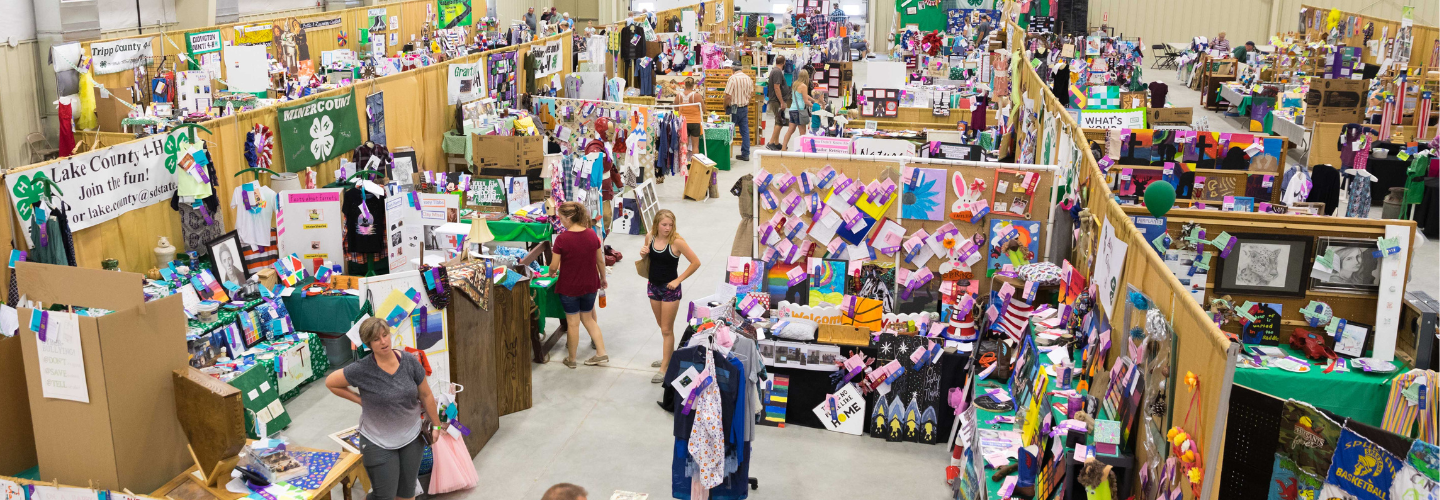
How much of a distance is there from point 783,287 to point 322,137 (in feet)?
14.4

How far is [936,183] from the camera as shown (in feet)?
22.7

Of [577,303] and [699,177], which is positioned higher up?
[699,177]

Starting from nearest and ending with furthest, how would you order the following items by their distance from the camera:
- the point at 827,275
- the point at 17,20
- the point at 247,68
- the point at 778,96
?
the point at 827,275 < the point at 247,68 < the point at 17,20 < the point at 778,96

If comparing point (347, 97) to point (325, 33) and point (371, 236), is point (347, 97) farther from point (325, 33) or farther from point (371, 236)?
point (325, 33)

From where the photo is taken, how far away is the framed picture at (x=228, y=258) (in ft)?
23.5

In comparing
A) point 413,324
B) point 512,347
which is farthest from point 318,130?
point 413,324

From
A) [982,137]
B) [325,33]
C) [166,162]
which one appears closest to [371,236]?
[166,162]

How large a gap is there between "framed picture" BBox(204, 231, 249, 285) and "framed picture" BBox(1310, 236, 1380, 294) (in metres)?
6.68

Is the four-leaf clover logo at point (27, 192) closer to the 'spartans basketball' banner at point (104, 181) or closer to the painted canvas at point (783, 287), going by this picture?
the 'spartans basketball' banner at point (104, 181)

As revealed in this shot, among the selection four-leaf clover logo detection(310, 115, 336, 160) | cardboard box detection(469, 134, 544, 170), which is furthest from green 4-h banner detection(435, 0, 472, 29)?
four-leaf clover logo detection(310, 115, 336, 160)

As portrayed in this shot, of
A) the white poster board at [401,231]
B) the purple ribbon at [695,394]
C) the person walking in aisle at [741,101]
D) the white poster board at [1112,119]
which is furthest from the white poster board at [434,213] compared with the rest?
the person walking in aisle at [741,101]

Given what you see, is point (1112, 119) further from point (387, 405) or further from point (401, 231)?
point (387, 405)

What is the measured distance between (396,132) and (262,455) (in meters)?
6.21

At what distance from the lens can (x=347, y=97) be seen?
9.27 meters
